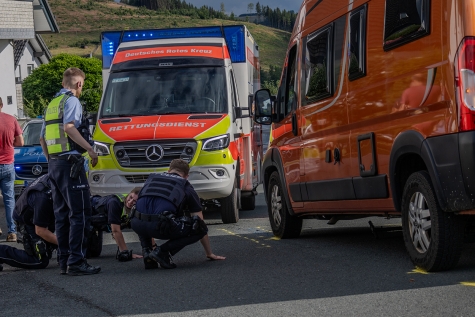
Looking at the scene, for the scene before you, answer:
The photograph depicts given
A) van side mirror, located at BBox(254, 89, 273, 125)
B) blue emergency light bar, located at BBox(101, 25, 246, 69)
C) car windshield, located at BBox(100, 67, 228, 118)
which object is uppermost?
blue emergency light bar, located at BBox(101, 25, 246, 69)

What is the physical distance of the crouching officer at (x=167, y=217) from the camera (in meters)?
8.72

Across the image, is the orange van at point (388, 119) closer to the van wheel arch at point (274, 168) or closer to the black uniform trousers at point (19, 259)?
the van wheel arch at point (274, 168)

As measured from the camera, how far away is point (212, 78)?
545 inches

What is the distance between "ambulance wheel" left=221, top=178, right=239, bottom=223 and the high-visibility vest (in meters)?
5.00

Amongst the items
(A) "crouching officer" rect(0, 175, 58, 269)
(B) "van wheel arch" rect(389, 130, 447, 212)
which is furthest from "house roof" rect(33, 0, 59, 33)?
(B) "van wheel arch" rect(389, 130, 447, 212)

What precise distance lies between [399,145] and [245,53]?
7894 mm

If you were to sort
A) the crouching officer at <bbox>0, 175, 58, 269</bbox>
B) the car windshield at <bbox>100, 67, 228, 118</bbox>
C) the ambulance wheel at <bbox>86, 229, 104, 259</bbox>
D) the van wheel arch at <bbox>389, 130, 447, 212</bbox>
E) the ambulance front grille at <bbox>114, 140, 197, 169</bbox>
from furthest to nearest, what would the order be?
the car windshield at <bbox>100, 67, 228, 118</bbox>, the ambulance front grille at <bbox>114, 140, 197, 169</bbox>, the ambulance wheel at <bbox>86, 229, 104, 259</bbox>, the crouching officer at <bbox>0, 175, 58, 269</bbox>, the van wheel arch at <bbox>389, 130, 447, 212</bbox>

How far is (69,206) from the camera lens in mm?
8531

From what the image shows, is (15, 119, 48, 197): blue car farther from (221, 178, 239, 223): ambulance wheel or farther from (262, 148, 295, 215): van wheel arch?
(262, 148, 295, 215): van wheel arch

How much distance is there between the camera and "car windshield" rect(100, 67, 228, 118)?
1355 centimetres

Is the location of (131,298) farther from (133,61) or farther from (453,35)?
(133,61)

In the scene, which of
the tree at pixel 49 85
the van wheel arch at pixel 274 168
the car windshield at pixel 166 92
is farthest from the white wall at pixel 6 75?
the van wheel arch at pixel 274 168

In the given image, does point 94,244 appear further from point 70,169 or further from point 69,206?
point 70,169

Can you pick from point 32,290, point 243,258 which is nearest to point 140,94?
point 243,258
